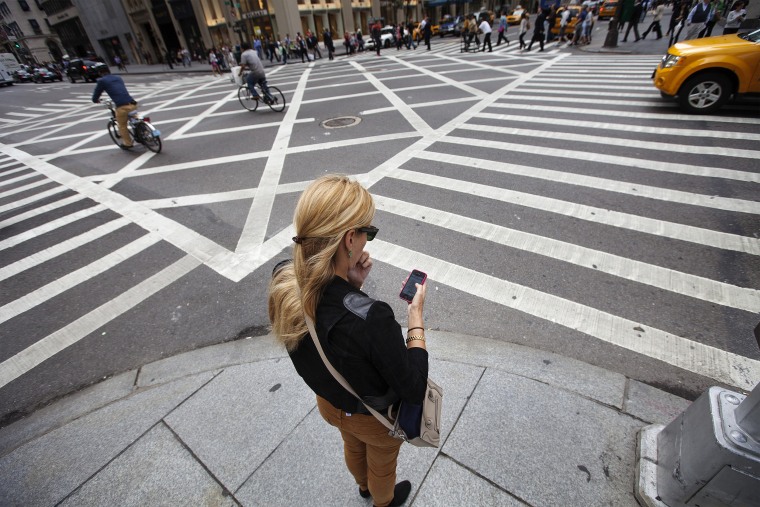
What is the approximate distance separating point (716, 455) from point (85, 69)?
43603 millimetres

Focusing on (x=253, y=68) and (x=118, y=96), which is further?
(x=253, y=68)

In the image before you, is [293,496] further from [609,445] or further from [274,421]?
[609,445]

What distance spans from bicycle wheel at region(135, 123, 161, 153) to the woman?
10.1 metres

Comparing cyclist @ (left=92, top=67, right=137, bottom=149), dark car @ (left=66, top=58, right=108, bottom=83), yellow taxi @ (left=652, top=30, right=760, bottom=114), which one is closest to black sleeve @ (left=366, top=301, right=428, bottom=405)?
yellow taxi @ (left=652, top=30, right=760, bottom=114)

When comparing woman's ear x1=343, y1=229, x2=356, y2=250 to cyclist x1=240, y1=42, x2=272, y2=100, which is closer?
woman's ear x1=343, y1=229, x2=356, y2=250

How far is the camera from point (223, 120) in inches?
479

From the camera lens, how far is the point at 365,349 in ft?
4.20

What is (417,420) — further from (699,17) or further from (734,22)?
(734,22)

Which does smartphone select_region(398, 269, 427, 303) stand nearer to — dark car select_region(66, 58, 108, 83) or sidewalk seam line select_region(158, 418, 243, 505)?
sidewalk seam line select_region(158, 418, 243, 505)

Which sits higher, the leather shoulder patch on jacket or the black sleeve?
the leather shoulder patch on jacket

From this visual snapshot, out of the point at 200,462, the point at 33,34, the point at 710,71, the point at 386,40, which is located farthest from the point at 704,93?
the point at 33,34

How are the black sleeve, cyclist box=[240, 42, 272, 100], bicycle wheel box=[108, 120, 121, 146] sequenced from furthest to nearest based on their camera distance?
cyclist box=[240, 42, 272, 100], bicycle wheel box=[108, 120, 121, 146], the black sleeve

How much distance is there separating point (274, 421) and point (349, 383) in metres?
1.73

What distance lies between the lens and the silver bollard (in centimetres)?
164
